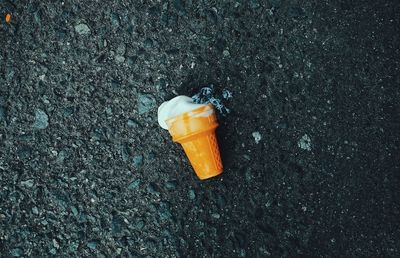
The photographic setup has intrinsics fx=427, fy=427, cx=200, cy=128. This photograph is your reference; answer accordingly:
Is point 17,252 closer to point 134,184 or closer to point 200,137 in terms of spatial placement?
point 134,184

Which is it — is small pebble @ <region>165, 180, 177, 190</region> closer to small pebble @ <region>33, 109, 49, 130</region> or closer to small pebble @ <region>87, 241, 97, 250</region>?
small pebble @ <region>87, 241, 97, 250</region>

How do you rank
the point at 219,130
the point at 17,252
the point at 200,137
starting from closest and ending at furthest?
the point at 200,137 < the point at 17,252 < the point at 219,130

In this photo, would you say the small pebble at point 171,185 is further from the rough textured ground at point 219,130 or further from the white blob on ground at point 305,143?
the white blob on ground at point 305,143

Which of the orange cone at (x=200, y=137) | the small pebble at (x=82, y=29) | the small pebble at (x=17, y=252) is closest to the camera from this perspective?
the orange cone at (x=200, y=137)

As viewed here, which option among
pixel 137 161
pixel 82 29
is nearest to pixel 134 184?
pixel 137 161

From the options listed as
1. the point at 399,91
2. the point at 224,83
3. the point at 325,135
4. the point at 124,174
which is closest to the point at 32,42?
the point at 124,174

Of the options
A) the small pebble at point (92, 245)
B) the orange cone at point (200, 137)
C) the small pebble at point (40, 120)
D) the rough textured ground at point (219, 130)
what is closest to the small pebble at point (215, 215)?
the rough textured ground at point (219, 130)

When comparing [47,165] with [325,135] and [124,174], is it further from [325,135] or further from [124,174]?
[325,135]
